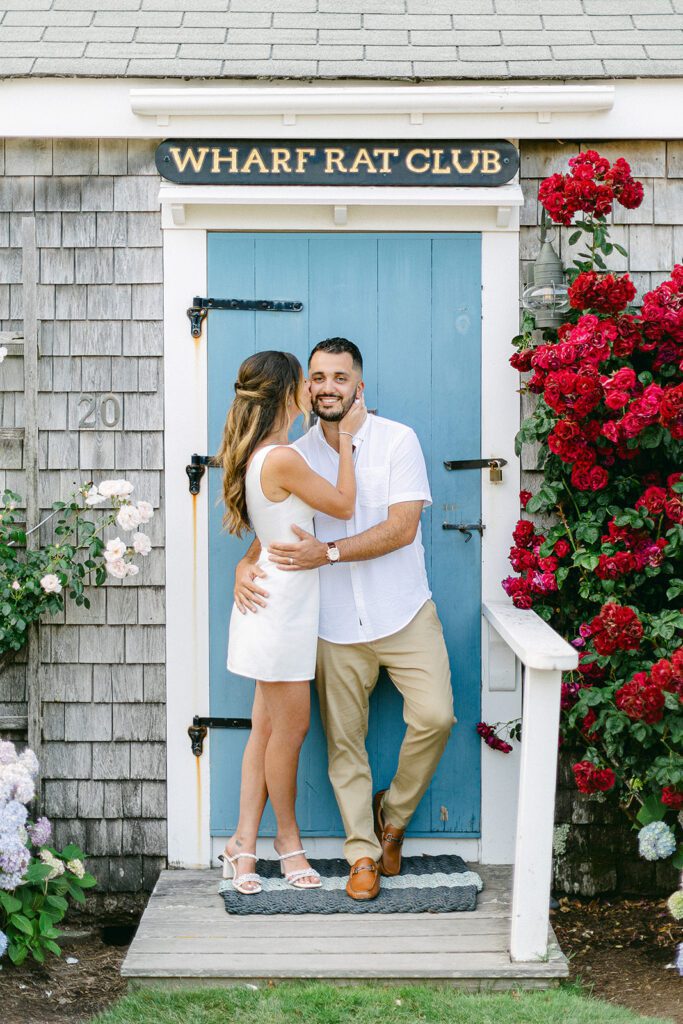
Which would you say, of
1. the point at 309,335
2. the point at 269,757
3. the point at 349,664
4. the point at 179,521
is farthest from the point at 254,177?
the point at 269,757

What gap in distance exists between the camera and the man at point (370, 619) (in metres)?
3.35

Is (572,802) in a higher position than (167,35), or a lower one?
lower

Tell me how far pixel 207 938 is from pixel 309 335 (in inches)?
79.4

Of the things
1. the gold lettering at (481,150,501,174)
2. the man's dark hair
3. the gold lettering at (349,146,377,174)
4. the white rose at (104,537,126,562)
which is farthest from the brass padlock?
the white rose at (104,537,126,562)

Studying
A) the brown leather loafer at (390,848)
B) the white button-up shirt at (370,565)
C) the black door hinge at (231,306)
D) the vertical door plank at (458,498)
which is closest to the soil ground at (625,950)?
the vertical door plank at (458,498)

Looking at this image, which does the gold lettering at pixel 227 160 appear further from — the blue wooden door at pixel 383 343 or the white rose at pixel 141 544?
the white rose at pixel 141 544

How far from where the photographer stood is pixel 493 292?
3.70 meters

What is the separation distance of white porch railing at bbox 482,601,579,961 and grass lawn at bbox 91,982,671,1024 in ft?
0.57

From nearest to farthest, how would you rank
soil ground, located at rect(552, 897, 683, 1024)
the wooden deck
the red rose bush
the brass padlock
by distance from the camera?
1. the wooden deck
2. soil ground, located at rect(552, 897, 683, 1024)
3. the red rose bush
4. the brass padlock

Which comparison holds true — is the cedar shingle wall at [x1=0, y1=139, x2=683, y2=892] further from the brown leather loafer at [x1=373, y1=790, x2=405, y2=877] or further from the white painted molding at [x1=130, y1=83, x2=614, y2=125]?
the brown leather loafer at [x1=373, y1=790, x2=405, y2=877]

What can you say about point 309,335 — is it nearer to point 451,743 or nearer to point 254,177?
point 254,177

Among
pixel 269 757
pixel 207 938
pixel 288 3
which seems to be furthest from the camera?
pixel 288 3

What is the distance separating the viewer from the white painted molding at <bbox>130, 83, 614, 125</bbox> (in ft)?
11.4

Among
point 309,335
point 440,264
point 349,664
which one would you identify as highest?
point 440,264
